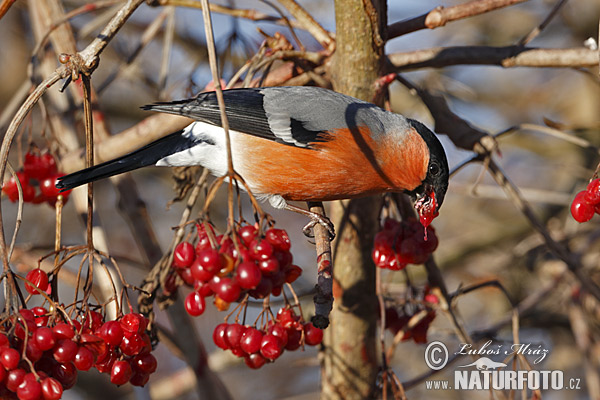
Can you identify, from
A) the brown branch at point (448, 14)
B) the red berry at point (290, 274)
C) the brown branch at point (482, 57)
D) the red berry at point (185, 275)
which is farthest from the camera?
the brown branch at point (482, 57)

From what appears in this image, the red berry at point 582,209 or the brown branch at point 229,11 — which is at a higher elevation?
the brown branch at point 229,11

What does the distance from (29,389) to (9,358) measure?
0.26 ft

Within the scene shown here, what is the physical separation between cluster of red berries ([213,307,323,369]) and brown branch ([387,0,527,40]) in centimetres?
113

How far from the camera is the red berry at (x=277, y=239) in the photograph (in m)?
1.71

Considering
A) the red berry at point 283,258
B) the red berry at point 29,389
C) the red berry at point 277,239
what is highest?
the red berry at point 277,239

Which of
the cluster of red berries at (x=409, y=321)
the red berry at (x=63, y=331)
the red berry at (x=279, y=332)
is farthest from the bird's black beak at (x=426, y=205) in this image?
the red berry at (x=63, y=331)

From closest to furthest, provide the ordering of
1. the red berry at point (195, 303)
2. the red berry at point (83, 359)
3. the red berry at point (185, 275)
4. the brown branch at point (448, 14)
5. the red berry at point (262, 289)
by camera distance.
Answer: the red berry at point (83, 359) < the red berry at point (262, 289) < the red berry at point (195, 303) < the red berry at point (185, 275) < the brown branch at point (448, 14)

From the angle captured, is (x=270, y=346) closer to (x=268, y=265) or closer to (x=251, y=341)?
(x=251, y=341)

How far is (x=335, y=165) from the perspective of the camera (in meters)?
2.48

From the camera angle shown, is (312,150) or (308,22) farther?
(312,150)

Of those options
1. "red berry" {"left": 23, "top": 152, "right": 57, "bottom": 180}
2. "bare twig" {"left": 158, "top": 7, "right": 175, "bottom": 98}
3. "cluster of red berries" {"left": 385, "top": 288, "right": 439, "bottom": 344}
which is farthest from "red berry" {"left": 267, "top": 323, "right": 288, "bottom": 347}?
Answer: "bare twig" {"left": 158, "top": 7, "right": 175, "bottom": 98}

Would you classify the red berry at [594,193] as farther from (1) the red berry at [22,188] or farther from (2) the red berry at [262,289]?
(1) the red berry at [22,188]

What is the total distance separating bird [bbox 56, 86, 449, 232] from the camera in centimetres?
243

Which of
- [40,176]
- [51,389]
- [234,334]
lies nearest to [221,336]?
[234,334]
